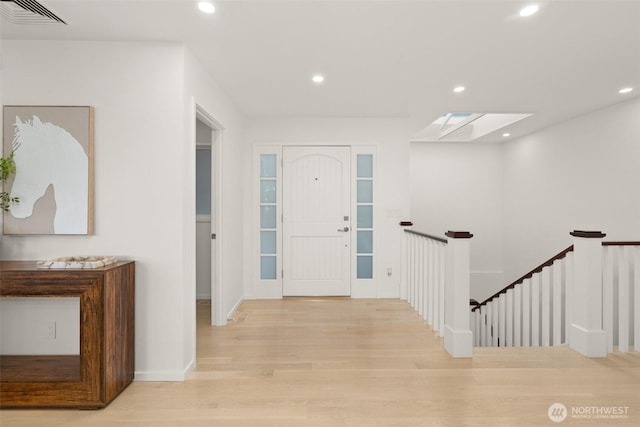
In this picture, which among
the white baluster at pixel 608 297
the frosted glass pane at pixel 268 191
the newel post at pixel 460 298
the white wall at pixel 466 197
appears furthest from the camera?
the white wall at pixel 466 197

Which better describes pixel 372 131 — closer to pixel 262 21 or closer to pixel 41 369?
pixel 262 21

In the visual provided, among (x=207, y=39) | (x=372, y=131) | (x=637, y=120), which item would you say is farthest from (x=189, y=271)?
(x=637, y=120)

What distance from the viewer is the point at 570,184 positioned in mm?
4977

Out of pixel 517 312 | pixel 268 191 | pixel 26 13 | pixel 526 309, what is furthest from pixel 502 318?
pixel 26 13

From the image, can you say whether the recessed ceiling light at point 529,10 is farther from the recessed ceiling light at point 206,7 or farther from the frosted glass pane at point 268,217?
the frosted glass pane at point 268,217

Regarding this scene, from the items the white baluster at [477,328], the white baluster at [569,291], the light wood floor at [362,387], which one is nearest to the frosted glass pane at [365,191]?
the light wood floor at [362,387]

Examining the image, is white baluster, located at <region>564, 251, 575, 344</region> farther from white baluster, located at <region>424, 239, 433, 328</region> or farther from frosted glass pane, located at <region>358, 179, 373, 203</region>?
frosted glass pane, located at <region>358, 179, 373, 203</region>

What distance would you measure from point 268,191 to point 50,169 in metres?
2.66

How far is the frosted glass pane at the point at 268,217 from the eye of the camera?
4.89 meters

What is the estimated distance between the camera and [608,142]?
4.31 m

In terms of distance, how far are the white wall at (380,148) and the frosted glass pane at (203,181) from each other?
0.55m

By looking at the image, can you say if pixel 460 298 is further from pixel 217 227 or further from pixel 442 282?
pixel 217 227

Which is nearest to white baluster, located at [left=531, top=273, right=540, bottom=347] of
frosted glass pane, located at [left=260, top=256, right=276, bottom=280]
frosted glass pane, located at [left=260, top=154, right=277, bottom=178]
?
frosted glass pane, located at [left=260, top=256, right=276, bottom=280]

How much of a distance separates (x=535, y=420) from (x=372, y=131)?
369cm
